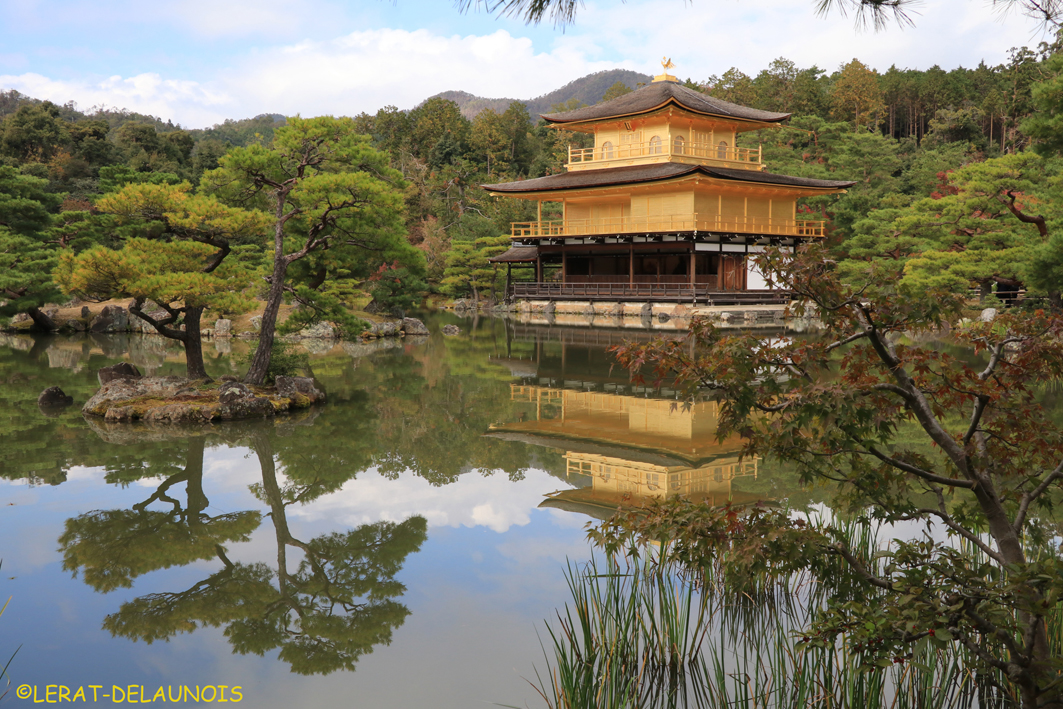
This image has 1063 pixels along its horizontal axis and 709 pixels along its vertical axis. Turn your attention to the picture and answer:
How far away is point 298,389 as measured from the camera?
11445 millimetres

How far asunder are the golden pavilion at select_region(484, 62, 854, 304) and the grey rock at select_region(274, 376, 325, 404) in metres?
16.9

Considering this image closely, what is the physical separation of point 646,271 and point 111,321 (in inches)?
746

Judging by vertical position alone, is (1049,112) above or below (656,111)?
below

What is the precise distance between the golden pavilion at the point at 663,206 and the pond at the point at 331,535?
16.4 metres

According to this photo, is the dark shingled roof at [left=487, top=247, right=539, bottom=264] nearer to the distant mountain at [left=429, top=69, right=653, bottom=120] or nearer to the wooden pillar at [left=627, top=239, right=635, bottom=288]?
the wooden pillar at [left=627, top=239, right=635, bottom=288]

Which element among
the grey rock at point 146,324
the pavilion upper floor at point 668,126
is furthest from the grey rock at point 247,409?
the pavilion upper floor at point 668,126

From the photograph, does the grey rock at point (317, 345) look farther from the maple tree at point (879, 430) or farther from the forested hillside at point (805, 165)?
the maple tree at point (879, 430)

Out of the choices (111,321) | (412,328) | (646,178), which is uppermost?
(646,178)

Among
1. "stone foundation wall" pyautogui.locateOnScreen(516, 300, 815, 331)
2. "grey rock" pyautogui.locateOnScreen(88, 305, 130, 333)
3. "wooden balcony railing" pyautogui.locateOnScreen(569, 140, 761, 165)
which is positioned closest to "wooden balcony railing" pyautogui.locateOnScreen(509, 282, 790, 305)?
"stone foundation wall" pyautogui.locateOnScreen(516, 300, 815, 331)

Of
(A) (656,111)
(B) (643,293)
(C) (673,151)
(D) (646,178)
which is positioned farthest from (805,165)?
(B) (643,293)

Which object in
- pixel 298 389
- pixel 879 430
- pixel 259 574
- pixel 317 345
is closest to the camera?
pixel 879 430

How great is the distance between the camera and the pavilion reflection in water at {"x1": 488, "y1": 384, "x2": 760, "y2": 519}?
6930mm

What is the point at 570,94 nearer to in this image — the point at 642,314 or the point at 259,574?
the point at 642,314

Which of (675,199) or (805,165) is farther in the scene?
(805,165)
